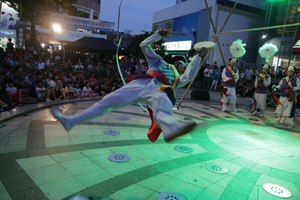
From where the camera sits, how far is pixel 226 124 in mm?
6023

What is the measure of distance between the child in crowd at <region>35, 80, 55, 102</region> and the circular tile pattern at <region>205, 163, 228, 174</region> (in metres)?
5.67

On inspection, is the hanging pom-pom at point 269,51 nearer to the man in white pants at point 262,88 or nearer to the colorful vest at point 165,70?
the man in white pants at point 262,88

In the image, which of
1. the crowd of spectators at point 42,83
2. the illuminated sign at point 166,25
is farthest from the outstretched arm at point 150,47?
the illuminated sign at point 166,25

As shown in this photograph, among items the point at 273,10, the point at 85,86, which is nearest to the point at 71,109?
the point at 85,86

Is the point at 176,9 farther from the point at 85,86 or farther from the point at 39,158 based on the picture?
the point at 39,158

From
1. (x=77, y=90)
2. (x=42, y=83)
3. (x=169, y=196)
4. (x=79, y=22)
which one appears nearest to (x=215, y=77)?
(x=77, y=90)

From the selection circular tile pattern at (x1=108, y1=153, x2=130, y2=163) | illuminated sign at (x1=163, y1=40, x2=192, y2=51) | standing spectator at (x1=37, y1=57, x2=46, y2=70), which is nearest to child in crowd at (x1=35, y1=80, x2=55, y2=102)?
standing spectator at (x1=37, y1=57, x2=46, y2=70)

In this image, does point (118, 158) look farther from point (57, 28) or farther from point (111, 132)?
point (57, 28)

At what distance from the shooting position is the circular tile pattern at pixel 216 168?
3.08 meters

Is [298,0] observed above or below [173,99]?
above

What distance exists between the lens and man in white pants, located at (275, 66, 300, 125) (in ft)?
20.8

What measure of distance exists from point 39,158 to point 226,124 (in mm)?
4791

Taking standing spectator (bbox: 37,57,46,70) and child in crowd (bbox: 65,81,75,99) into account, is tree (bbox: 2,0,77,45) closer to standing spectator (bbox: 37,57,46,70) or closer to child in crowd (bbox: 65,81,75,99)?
standing spectator (bbox: 37,57,46,70)

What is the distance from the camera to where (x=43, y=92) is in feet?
22.9
